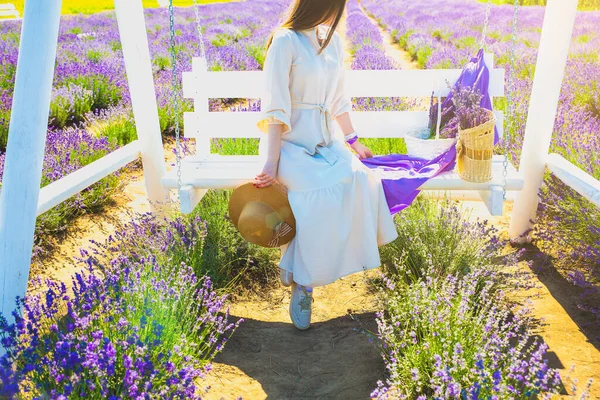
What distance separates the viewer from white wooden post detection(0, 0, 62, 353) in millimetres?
2148

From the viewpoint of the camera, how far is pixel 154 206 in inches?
137

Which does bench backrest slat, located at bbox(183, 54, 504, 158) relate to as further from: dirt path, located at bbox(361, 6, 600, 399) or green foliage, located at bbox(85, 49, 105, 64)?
green foliage, located at bbox(85, 49, 105, 64)

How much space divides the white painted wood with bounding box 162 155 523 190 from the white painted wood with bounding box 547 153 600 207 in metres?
0.28

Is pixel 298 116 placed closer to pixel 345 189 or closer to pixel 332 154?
pixel 332 154

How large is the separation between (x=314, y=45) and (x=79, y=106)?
14.4ft

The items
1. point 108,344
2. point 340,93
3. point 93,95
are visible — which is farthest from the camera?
point 93,95

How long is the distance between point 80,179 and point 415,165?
1684mm

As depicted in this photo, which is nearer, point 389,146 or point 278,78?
point 278,78

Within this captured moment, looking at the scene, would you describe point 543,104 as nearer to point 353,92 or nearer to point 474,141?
point 474,141

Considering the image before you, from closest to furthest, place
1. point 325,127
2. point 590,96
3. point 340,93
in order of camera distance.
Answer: point 325,127, point 340,93, point 590,96

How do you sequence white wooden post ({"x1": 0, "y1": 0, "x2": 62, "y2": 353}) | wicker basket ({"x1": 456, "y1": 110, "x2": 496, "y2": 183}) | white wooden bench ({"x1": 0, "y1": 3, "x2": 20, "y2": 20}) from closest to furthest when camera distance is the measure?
white wooden post ({"x1": 0, "y1": 0, "x2": 62, "y2": 353}) < wicker basket ({"x1": 456, "y1": 110, "x2": 496, "y2": 183}) < white wooden bench ({"x1": 0, "y1": 3, "x2": 20, "y2": 20})

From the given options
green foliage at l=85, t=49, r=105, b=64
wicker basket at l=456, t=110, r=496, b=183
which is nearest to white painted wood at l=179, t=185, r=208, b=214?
wicker basket at l=456, t=110, r=496, b=183

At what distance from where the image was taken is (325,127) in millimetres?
2822

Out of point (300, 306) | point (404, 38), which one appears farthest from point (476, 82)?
point (404, 38)
